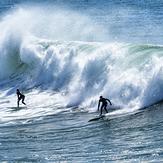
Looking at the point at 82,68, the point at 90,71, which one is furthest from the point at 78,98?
the point at 82,68

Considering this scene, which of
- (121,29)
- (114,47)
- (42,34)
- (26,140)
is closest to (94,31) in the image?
(121,29)

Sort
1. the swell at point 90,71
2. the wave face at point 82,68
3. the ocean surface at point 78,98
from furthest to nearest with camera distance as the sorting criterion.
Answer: the wave face at point 82,68, the swell at point 90,71, the ocean surface at point 78,98

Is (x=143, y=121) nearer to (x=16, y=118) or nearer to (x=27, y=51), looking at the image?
(x=16, y=118)

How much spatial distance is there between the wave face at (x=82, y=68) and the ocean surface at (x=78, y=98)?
4cm

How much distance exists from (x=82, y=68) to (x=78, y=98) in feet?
9.23

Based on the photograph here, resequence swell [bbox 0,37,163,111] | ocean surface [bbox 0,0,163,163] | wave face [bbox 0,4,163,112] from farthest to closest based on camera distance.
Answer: wave face [bbox 0,4,163,112], swell [bbox 0,37,163,111], ocean surface [bbox 0,0,163,163]

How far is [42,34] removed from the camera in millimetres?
34656

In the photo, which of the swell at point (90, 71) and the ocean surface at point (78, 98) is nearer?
the ocean surface at point (78, 98)

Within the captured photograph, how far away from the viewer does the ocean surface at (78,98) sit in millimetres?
8789

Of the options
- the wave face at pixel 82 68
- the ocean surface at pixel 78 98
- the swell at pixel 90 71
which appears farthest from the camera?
the wave face at pixel 82 68

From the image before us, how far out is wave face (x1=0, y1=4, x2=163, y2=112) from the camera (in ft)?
44.8

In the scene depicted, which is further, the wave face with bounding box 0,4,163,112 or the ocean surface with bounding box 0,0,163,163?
the wave face with bounding box 0,4,163,112

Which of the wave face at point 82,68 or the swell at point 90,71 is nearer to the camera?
the swell at point 90,71

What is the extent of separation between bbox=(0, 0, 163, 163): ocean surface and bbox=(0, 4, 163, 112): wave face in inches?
1.5
